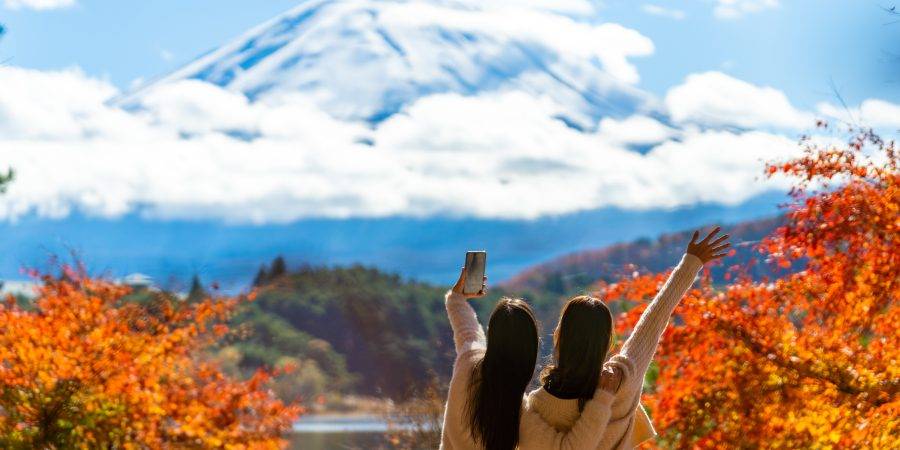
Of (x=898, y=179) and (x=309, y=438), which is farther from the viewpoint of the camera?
(x=309, y=438)

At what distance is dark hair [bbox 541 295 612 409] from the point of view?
10.3ft

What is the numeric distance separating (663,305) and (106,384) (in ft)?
27.0

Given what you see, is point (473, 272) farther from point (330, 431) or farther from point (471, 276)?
point (330, 431)

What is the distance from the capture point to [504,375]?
317 centimetres

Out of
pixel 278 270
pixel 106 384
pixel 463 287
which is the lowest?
pixel 106 384

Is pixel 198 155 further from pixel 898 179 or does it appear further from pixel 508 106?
pixel 898 179

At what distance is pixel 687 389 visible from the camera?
28.4 ft

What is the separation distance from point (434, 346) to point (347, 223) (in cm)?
4850

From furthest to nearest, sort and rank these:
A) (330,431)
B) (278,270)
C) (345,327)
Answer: (278,270) → (330,431) → (345,327)

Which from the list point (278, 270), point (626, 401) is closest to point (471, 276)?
point (626, 401)

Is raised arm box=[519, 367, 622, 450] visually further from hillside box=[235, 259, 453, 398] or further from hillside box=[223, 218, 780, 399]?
hillside box=[235, 259, 453, 398]

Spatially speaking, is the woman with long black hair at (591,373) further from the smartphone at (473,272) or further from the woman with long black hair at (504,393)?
the smartphone at (473,272)

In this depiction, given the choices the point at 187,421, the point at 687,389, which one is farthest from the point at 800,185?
the point at 187,421

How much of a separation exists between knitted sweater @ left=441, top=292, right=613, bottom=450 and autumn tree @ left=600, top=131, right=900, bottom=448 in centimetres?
424
